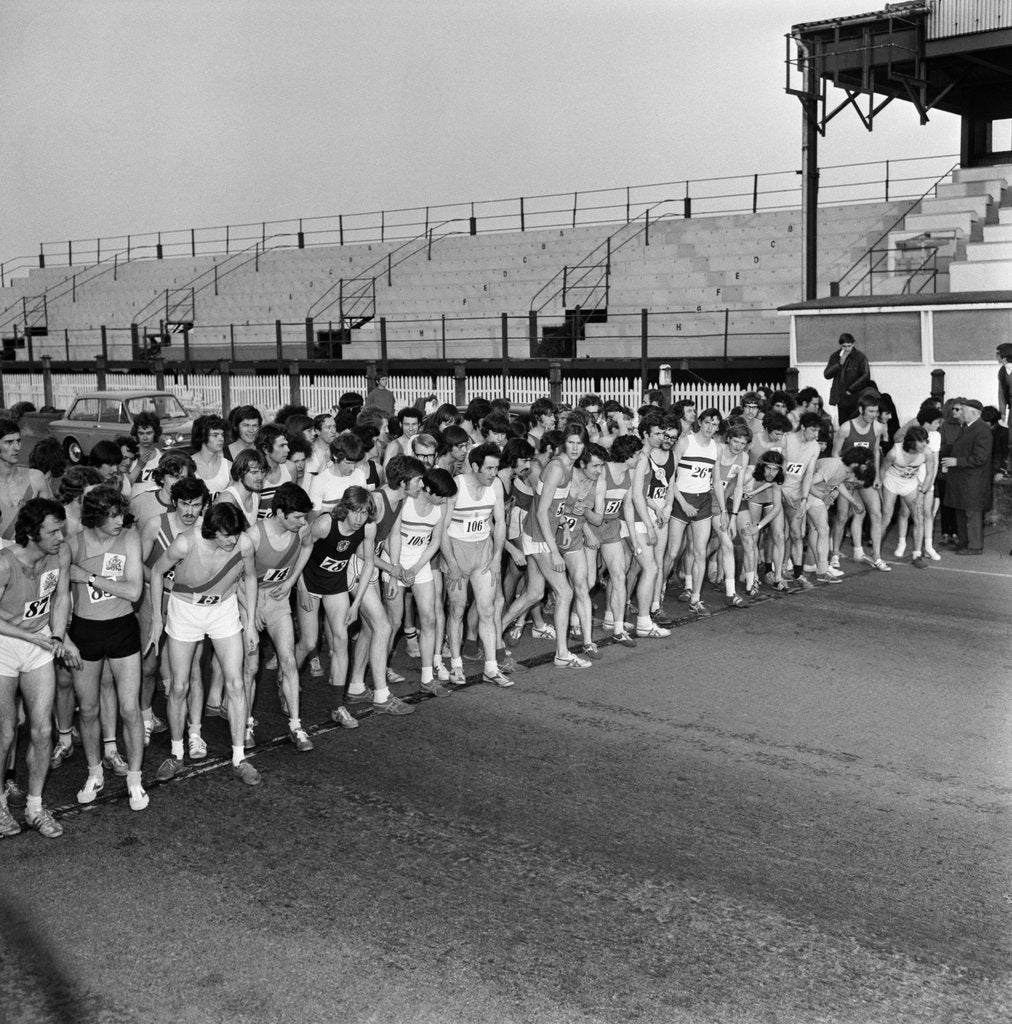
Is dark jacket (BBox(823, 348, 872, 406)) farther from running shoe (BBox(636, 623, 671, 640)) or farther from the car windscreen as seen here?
the car windscreen

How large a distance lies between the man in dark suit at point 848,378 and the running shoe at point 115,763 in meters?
11.6

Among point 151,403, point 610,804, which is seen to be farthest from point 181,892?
point 151,403

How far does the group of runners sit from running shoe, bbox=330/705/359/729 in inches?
0.9

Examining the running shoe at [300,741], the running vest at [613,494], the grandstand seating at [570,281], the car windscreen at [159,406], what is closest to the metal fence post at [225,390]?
the grandstand seating at [570,281]

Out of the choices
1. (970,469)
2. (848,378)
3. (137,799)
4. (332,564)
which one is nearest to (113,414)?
(848,378)

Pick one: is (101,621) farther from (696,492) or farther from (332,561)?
(696,492)

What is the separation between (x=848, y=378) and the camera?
1650cm

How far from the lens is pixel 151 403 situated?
21484 millimetres

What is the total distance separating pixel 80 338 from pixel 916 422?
3176cm

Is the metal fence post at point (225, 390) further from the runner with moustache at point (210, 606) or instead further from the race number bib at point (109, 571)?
the race number bib at point (109, 571)

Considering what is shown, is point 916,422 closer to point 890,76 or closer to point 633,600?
point 633,600

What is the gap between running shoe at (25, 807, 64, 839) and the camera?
6262 millimetres

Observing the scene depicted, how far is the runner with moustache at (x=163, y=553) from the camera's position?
22.8 feet

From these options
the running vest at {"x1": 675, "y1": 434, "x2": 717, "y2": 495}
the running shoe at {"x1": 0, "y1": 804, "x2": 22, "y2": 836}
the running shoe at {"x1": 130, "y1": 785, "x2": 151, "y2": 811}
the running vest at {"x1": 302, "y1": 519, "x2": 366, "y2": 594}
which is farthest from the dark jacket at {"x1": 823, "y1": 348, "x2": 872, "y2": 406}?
the running shoe at {"x1": 0, "y1": 804, "x2": 22, "y2": 836}
